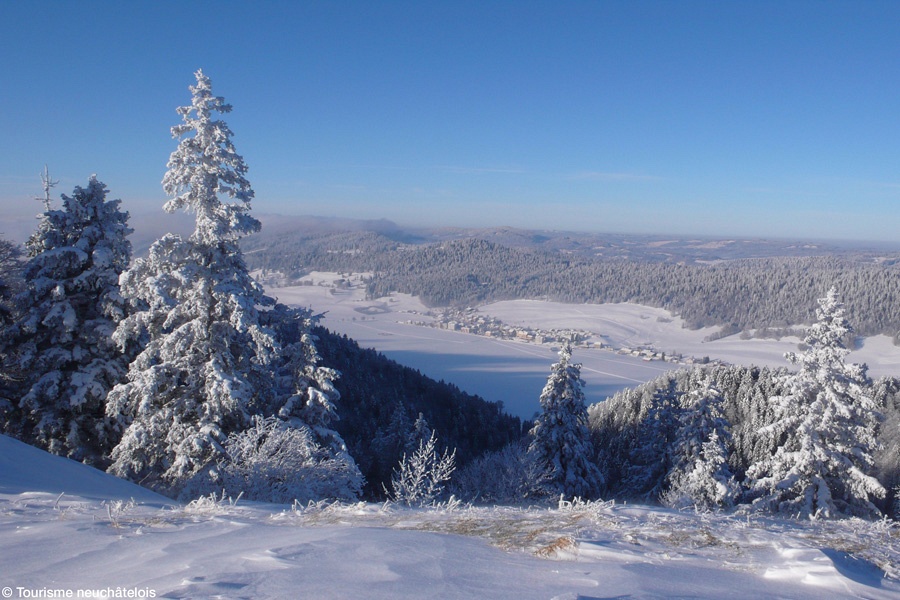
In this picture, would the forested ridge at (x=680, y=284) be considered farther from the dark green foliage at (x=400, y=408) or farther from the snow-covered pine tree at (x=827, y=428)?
the snow-covered pine tree at (x=827, y=428)

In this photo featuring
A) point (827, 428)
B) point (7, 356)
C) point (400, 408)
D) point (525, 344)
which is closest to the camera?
point (827, 428)

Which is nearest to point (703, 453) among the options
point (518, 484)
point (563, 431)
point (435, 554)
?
point (563, 431)

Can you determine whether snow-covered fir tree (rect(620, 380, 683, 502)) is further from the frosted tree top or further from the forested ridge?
the forested ridge

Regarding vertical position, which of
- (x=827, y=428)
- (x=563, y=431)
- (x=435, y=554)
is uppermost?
(x=435, y=554)

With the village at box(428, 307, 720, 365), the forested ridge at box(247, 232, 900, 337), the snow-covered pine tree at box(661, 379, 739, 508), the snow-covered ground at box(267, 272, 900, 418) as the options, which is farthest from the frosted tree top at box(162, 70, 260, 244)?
the forested ridge at box(247, 232, 900, 337)

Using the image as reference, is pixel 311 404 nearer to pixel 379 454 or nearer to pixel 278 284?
pixel 379 454

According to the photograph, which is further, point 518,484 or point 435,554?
point 518,484

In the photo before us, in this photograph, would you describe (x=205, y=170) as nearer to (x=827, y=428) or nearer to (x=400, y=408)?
(x=827, y=428)
